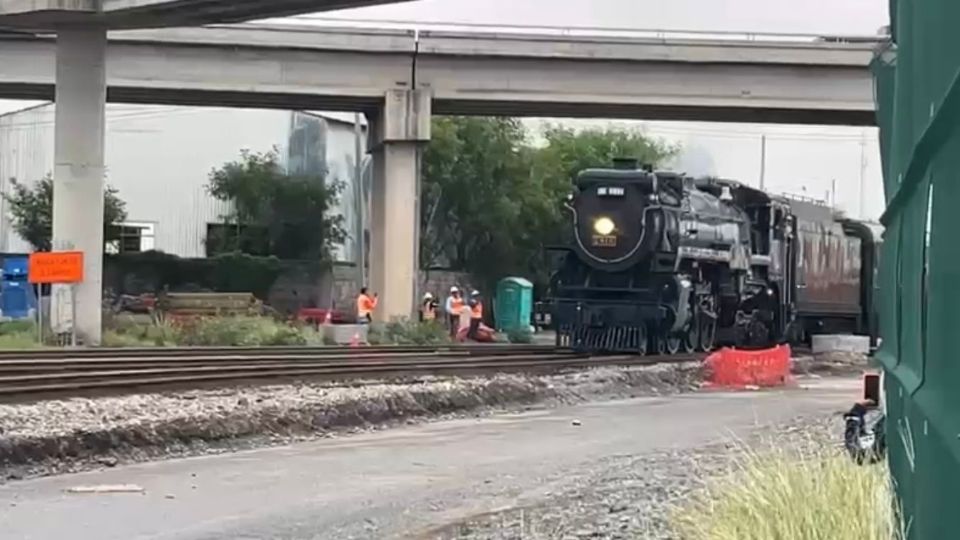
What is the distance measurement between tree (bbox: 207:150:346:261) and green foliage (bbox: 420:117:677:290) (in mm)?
4522

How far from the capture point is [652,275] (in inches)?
1162

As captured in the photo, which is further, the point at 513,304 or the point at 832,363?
the point at 513,304

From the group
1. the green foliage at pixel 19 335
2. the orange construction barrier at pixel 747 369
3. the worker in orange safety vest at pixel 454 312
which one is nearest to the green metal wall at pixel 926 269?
the orange construction barrier at pixel 747 369

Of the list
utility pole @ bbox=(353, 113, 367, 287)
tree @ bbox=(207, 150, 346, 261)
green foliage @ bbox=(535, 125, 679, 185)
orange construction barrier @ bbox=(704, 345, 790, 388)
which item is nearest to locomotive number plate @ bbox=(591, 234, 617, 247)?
orange construction barrier @ bbox=(704, 345, 790, 388)

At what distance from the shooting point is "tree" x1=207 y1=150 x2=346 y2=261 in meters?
63.9

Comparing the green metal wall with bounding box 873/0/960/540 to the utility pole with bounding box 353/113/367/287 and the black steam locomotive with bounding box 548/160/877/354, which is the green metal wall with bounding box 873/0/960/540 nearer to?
the black steam locomotive with bounding box 548/160/877/354

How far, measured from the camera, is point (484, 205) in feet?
213

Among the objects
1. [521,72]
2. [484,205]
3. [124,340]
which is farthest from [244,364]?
[484,205]

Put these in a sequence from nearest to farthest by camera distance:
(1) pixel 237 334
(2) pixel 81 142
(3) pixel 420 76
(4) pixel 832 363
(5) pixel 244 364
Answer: (5) pixel 244 364 → (4) pixel 832 363 → (2) pixel 81 142 → (1) pixel 237 334 → (3) pixel 420 76

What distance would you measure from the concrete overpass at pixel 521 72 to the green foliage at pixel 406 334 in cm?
812

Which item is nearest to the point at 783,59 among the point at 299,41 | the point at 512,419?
the point at 299,41

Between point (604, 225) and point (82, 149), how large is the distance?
12505mm

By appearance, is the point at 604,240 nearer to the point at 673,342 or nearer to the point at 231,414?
the point at 673,342

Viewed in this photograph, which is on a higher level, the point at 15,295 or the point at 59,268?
the point at 59,268
